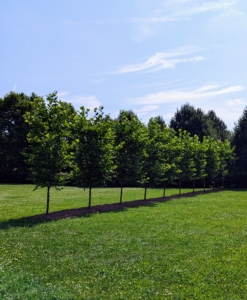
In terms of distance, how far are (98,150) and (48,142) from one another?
11.7 ft

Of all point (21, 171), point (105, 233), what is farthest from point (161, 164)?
point (21, 171)

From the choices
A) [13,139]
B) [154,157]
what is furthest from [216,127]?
[154,157]

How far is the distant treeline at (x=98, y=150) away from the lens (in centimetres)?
1602

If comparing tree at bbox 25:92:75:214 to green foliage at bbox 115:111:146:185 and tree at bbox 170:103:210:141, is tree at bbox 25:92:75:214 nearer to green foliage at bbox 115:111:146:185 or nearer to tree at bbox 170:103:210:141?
green foliage at bbox 115:111:146:185

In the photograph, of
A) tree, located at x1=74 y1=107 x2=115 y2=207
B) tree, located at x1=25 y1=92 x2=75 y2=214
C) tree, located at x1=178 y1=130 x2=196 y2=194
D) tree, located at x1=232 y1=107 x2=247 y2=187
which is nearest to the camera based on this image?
tree, located at x1=25 y1=92 x2=75 y2=214

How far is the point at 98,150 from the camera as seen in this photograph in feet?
60.3

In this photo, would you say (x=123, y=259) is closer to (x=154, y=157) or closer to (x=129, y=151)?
(x=129, y=151)

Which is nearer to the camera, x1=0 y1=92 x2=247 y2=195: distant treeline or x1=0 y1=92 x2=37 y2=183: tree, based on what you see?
x1=0 y1=92 x2=247 y2=195: distant treeline

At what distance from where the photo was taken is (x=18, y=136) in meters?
46.3

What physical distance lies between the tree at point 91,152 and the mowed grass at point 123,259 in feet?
14.4

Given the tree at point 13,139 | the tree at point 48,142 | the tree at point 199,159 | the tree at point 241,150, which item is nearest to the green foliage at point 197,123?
the tree at point 241,150

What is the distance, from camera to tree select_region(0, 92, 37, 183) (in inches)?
1815

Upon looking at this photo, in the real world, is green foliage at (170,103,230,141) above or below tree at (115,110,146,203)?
above

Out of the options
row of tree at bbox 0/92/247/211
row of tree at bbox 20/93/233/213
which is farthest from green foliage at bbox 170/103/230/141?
row of tree at bbox 20/93/233/213
